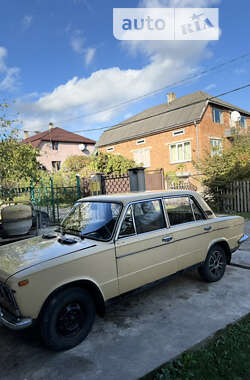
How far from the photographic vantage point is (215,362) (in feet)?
7.56

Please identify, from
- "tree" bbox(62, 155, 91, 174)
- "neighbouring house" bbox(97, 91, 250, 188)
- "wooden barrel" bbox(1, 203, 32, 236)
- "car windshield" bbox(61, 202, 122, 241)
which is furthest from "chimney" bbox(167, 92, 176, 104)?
"car windshield" bbox(61, 202, 122, 241)

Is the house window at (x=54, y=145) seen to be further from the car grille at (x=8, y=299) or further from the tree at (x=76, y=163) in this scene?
the car grille at (x=8, y=299)

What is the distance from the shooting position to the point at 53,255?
263 cm

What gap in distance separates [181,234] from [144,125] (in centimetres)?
2141

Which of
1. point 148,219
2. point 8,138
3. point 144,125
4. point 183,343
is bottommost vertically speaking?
point 183,343

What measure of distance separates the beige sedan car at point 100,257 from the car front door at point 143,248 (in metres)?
0.01

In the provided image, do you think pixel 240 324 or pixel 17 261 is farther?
pixel 240 324

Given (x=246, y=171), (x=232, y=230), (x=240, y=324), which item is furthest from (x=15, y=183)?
(x=246, y=171)

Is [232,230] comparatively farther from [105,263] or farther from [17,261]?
[17,261]

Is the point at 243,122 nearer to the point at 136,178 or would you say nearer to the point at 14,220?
the point at 136,178

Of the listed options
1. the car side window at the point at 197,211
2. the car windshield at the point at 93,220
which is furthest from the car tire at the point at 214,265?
the car windshield at the point at 93,220

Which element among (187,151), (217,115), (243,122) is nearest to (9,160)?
(187,151)

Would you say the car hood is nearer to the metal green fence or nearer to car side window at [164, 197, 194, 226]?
car side window at [164, 197, 194, 226]

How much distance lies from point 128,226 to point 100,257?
1.88ft
